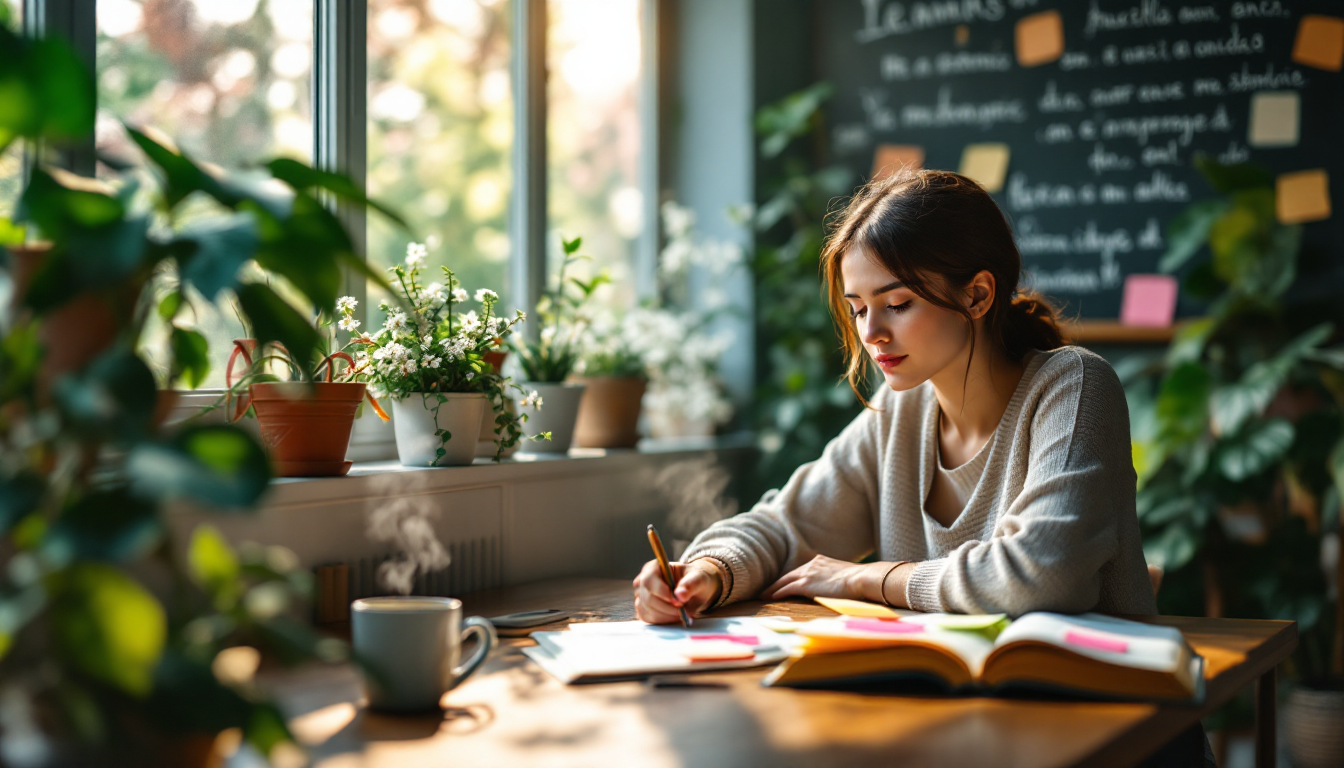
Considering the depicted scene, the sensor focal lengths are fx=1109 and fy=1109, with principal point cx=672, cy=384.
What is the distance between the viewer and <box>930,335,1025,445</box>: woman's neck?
1607 millimetres

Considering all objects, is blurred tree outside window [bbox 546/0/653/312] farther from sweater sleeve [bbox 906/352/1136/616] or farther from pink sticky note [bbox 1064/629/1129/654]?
pink sticky note [bbox 1064/629/1129/654]

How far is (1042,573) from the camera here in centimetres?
126

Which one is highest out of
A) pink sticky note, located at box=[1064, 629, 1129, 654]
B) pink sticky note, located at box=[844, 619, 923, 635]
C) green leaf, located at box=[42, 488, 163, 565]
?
green leaf, located at box=[42, 488, 163, 565]

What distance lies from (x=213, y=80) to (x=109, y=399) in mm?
1281

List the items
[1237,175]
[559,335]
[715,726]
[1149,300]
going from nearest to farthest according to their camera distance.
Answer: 1. [715,726]
2. [559,335]
3. [1237,175]
4. [1149,300]

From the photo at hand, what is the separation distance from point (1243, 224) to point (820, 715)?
1.84 m

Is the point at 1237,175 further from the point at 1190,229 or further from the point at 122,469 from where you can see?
the point at 122,469

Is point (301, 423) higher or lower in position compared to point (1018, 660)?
higher

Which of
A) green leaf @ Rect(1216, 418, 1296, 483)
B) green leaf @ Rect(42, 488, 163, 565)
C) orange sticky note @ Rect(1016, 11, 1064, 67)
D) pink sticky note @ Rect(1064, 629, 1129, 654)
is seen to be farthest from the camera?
orange sticky note @ Rect(1016, 11, 1064, 67)

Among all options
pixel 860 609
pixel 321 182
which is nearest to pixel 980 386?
pixel 860 609

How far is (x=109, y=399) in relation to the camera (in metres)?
0.65


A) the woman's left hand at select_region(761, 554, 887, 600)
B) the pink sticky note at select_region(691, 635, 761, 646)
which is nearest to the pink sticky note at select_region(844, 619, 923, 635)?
the pink sticky note at select_region(691, 635, 761, 646)

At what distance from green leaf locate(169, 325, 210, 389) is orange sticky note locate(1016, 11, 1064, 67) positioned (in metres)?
2.23

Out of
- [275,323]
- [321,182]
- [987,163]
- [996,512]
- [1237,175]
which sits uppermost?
[987,163]
